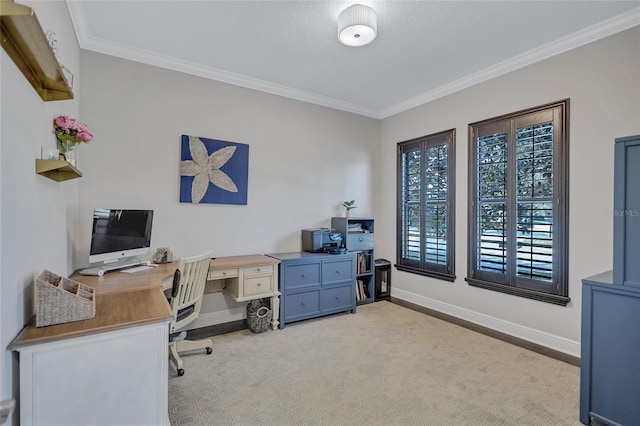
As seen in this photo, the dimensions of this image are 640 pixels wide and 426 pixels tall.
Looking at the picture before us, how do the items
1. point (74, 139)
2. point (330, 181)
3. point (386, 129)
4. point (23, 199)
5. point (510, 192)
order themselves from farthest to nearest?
1. point (386, 129)
2. point (330, 181)
3. point (510, 192)
4. point (74, 139)
5. point (23, 199)

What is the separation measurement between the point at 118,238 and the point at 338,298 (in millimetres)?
2467

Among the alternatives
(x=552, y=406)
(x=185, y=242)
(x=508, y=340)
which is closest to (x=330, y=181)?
(x=185, y=242)

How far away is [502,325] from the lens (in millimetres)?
3436

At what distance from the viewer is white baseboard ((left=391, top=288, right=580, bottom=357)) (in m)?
2.96

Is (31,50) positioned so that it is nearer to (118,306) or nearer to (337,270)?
(118,306)

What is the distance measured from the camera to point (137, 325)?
4.95 feet

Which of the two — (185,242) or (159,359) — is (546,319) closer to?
(159,359)

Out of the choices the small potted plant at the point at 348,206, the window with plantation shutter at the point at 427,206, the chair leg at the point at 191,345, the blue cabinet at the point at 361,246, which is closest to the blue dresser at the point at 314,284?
the blue cabinet at the point at 361,246

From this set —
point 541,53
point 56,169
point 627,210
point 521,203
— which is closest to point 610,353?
point 627,210

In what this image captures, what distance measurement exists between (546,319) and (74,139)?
4229mm

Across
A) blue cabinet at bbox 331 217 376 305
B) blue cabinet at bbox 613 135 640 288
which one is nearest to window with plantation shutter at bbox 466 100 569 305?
blue cabinet at bbox 613 135 640 288

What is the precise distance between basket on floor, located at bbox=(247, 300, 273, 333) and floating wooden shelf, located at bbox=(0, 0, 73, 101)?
8.05ft

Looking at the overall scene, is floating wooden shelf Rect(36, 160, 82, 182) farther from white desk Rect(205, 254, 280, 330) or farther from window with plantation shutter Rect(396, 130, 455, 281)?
window with plantation shutter Rect(396, 130, 455, 281)

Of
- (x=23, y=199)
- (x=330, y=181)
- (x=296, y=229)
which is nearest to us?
(x=23, y=199)
